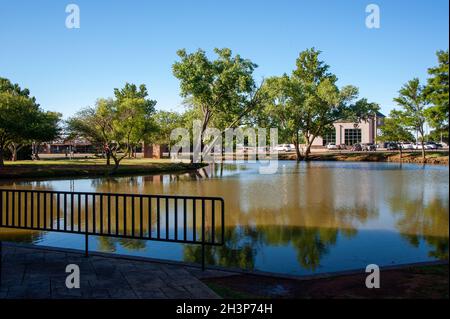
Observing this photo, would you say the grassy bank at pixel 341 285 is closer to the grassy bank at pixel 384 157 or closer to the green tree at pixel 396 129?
the grassy bank at pixel 384 157

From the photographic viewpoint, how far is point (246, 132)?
47094mm

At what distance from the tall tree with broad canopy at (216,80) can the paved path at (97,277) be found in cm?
3384

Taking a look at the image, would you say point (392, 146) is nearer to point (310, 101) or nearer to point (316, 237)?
point (310, 101)

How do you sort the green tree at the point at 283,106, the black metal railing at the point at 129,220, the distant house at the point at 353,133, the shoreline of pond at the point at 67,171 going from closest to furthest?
the black metal railing at the point at 129,220 → the shoreline of pond at the point at 67,171 → the green tree at the point at 283,106 → the distant house at the point at 353,133

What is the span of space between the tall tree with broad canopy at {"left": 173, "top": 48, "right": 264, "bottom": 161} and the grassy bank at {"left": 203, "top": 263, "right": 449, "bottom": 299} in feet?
115

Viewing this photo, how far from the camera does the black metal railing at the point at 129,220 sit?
618 centimetres

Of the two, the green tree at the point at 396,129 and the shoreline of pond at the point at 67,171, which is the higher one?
the green tree at the point at 396,129

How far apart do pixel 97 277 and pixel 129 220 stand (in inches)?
231

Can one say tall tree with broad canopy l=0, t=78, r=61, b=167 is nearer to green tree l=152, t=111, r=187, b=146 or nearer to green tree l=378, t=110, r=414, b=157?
green tree l=152, t=111, r=187, b=146

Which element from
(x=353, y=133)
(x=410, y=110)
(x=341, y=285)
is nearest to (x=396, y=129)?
(x=410, y=110)

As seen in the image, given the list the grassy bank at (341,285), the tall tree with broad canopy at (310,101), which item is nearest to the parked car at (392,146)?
the tall tree with broad canopy at (310,101)
